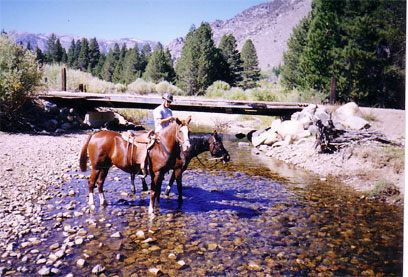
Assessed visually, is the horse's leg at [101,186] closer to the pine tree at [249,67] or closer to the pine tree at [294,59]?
the pine tree at [294,59]

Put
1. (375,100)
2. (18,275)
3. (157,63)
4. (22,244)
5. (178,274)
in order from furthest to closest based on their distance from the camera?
(157,63) < (375,100) < (22,244) < (178,274) < (18,275)

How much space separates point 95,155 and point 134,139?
1.06 meters

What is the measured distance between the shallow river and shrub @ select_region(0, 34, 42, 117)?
7.51 metres

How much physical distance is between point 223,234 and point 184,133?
234 centimetres

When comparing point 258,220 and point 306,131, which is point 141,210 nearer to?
point 258,220

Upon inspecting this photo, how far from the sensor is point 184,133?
239 inches

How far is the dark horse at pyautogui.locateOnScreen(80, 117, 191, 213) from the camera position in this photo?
20.9 ft

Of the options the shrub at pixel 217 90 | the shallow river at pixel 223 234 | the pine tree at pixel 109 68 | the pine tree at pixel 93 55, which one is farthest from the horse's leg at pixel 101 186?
the pine tree at pixel 93 55

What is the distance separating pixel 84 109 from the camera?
20234 millimetres

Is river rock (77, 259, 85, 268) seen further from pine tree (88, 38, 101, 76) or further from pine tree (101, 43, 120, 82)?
pine tree (88, 38, 101, 76)

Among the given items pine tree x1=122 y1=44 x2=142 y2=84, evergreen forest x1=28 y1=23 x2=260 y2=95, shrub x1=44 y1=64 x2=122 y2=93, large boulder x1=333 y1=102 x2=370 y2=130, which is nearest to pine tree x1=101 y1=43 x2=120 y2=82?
evergreen forest x1=28 y1=23 x2=260 y2=95

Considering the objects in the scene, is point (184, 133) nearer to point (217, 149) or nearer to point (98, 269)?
point (217, 149)

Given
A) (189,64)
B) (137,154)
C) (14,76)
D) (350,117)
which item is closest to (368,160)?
(350,117)

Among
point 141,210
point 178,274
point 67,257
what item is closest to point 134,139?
point 141,210
